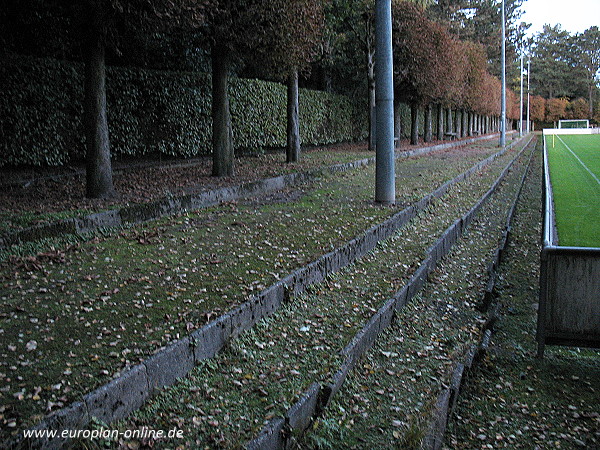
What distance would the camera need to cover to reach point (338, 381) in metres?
4.98

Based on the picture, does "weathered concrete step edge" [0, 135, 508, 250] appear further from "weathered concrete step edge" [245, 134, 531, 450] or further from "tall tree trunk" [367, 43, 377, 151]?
"tall tree trunk" [367, 43, 377, 151]

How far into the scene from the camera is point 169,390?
4.49m

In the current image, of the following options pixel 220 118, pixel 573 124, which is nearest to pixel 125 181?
pixel 220 118

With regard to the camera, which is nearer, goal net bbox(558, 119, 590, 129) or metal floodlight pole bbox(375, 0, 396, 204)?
metal floodlight pole bbox(375, 0, 396, 204)

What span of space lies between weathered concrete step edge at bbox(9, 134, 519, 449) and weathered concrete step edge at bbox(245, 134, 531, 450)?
96cm

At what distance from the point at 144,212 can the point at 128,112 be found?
7880mm

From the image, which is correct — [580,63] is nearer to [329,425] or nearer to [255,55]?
[255,55]

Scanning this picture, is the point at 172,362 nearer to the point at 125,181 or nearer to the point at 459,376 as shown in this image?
the point at 459,376

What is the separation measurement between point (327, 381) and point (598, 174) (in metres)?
22.7

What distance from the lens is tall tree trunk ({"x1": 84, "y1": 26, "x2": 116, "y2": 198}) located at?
11445 mm

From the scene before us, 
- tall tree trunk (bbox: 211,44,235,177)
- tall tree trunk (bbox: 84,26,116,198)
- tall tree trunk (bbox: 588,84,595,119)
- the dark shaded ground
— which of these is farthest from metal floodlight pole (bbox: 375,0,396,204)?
tall tree trunk (bbox: 588,84,595,119)

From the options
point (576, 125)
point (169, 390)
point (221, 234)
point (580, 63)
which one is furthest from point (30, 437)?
point (580, 63)

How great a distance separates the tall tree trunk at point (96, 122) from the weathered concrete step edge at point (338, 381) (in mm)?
6395

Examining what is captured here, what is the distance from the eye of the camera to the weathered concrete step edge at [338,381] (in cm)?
398
